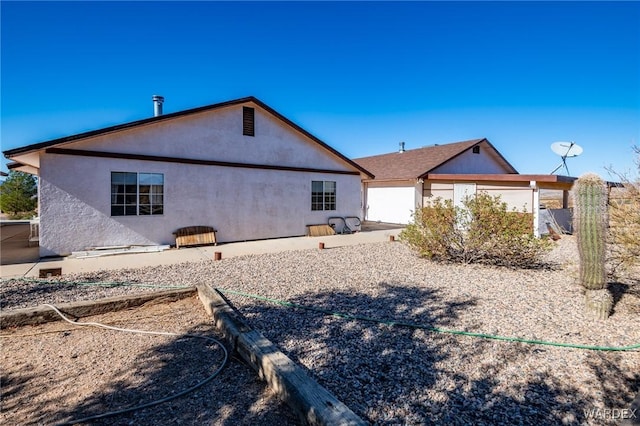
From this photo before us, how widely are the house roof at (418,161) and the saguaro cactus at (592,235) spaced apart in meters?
13.4

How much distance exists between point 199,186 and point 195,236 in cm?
183

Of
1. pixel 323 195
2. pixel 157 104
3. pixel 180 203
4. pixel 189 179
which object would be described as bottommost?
pixel 180 203

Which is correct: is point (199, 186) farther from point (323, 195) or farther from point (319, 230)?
point (323, 195)

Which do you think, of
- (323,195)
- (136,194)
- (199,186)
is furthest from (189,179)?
(323,195)

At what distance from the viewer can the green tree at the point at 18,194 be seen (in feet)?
73.0

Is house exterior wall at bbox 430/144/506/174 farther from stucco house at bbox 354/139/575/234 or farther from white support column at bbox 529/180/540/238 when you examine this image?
white support column at bbox 529/180/540/238

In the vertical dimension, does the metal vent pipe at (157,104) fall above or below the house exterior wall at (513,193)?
above

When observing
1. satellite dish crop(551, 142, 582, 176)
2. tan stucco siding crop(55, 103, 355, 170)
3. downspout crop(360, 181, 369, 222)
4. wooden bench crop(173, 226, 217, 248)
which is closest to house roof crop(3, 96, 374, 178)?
tan stucco siding crop(55, 103, 355, 170)

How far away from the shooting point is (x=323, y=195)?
15.0 metres

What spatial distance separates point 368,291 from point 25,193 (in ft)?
90.1

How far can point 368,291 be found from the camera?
596 centimetres

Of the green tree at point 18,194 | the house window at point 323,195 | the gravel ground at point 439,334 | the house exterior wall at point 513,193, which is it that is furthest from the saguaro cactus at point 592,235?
the green tree at point 18,194

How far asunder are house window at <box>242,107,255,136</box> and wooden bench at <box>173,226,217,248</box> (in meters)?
4.07

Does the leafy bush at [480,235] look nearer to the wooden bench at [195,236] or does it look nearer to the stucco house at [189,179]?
the stucco house at [189,179]
